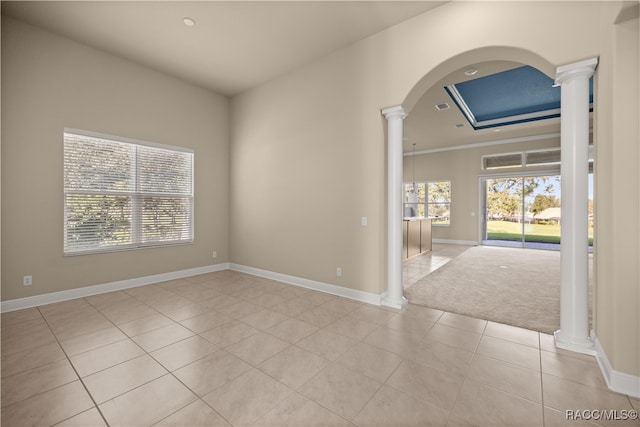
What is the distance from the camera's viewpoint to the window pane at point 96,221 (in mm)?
3648

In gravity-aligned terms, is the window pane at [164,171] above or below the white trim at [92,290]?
above

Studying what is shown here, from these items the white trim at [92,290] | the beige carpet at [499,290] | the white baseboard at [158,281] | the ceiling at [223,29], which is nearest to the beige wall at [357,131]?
the white baseboard at [158,281]

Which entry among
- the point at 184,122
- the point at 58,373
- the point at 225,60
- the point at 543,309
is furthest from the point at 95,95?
the point at 543,309

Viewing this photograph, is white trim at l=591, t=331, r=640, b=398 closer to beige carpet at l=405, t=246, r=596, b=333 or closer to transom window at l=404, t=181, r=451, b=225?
beige carpet at l=405, t=246, r=596, b=333

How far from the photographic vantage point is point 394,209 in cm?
345

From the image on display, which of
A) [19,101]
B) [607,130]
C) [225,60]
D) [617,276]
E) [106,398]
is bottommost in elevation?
[106,398]

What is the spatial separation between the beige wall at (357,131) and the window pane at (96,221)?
70.8 inches

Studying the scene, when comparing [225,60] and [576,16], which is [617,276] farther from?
[225,60]

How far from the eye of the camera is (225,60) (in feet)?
13.5

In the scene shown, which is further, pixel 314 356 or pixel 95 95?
pixel 95 95

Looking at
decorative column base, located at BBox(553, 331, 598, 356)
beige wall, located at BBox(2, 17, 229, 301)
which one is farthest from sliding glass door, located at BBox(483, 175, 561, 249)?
beige wall, located at BBox(2, 17, 229, 301)

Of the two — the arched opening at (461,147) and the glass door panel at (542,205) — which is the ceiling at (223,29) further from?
the glass door panel at (542,205)

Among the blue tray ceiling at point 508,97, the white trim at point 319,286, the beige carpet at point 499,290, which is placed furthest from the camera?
the blue tray ceiling at point 508,97

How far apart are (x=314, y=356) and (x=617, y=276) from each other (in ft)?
7.25
